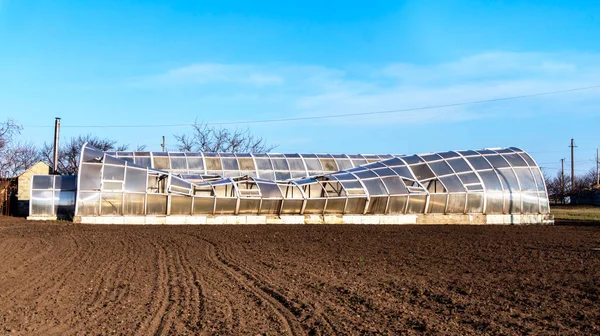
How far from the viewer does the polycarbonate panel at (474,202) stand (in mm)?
29438

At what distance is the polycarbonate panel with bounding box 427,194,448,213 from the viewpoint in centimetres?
2908

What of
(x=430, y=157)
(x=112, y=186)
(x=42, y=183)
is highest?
(x=430, y=157)

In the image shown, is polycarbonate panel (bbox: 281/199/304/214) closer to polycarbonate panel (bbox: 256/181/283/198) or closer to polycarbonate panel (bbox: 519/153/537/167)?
polycarbonate panel (bbox: 256/181/283/198)

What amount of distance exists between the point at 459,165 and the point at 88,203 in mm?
18158

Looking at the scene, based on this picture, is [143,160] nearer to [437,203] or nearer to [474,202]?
[437,203]

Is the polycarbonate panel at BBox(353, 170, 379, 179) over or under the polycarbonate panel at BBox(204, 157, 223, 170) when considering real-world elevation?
under

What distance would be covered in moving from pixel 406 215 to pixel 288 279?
60.2 feet

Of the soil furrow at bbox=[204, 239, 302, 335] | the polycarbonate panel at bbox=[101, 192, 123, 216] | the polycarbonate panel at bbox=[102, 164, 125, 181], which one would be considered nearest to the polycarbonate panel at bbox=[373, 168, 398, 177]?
the polycarbonate panel at bbox=[102, 164, 125, 181]

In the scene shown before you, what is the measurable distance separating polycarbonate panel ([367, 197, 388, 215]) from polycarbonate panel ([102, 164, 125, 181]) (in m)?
11.5

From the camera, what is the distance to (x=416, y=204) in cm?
2892

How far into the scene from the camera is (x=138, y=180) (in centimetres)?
2659

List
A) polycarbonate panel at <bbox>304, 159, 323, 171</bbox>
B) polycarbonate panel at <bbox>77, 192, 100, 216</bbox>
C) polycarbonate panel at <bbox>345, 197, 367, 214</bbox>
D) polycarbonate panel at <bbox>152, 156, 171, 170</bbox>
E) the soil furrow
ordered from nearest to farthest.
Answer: the soil furrow < polycarbonate panel at <bbox>77, 192, 100, 216</bbox> < polycarbonate panel at <bbox>345, 197, 367, 214</bbox> < polycarbonate panel at <bbox>152, 156, 171, 170</bbox> < polycarbonate panel at <bbox>304, 159, 323, 171</bbox>

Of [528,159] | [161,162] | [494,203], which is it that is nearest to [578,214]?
[528,159]

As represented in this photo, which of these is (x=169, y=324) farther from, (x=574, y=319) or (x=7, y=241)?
(x=7, y=241)
